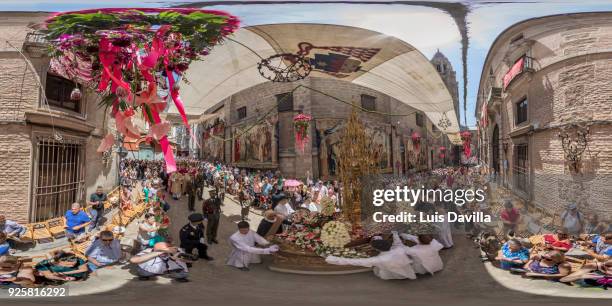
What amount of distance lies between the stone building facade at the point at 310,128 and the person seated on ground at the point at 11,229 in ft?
4.20

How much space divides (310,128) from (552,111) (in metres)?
1.70

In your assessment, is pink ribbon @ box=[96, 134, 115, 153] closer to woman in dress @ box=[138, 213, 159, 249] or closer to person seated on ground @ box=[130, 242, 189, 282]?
woman in dress @ box=[138, 213, 159, 249]

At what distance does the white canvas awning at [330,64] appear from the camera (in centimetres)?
230

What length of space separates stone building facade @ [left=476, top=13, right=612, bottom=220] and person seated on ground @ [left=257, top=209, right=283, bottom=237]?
1515 mm

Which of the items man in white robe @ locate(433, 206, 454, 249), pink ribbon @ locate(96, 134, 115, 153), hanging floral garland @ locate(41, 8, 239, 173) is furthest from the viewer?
man in white robe @ locate(433, 206, 454, 249)

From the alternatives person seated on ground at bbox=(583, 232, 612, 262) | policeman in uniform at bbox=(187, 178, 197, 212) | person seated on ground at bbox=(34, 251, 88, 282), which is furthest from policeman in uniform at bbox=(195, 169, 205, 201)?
person seated on ground at bbox=(583, 232, 612, 262)

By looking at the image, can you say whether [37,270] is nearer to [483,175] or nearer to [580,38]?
[483,175]

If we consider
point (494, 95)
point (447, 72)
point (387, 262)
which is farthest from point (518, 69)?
point (387, 262)

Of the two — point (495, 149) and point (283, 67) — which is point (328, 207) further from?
point (495, 149)

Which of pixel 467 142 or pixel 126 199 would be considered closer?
pixel 126 199

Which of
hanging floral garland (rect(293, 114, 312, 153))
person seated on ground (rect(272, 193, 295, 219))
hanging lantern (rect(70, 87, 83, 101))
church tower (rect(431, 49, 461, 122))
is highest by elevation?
church tower (rect(431, 49, 461, 122))

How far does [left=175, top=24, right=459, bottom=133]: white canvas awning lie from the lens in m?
2.30

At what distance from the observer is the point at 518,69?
95.0 inches

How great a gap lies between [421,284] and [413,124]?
108 cm
